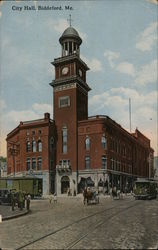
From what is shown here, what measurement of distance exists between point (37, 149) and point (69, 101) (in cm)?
947

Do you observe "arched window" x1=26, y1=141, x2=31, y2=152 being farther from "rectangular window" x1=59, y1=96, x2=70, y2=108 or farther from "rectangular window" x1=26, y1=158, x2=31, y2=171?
"rectangular window" x1=59, y1=96, x2=70, y2=108

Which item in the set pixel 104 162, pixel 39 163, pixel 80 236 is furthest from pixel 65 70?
pixel 80 236

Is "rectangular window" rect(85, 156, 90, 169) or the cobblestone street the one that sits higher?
"rectangular window" rect(85, 156, 90, 169)

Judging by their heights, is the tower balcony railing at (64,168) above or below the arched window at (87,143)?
below

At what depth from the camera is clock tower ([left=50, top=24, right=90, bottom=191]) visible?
5597cm

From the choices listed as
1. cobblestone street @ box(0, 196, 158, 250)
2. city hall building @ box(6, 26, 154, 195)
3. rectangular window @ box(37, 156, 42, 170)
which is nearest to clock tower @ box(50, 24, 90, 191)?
city hall building @ box(6, 26, 154, 195)

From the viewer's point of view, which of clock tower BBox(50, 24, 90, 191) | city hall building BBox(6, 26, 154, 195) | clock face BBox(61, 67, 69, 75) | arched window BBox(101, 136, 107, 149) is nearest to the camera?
arched window BBox(101, 136, 107, 149)

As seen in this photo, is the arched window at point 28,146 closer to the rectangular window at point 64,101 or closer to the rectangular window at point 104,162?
the rectangular window at point 64,101

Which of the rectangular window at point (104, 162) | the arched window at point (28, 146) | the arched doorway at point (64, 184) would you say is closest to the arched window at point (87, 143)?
the rectangular window at point (104, 162)

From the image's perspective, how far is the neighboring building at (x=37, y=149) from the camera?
55094mm

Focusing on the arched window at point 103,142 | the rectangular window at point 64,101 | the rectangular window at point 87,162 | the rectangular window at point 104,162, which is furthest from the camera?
the rectangular window at point 64,101

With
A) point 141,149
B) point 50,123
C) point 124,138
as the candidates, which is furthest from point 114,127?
point 141,149

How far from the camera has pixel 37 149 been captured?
→ 55969 millimetres

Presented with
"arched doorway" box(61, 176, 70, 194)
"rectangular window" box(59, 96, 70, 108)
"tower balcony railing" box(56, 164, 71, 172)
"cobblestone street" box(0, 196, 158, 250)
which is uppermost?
"rectangular window" box(59, 96, 70, 108)
